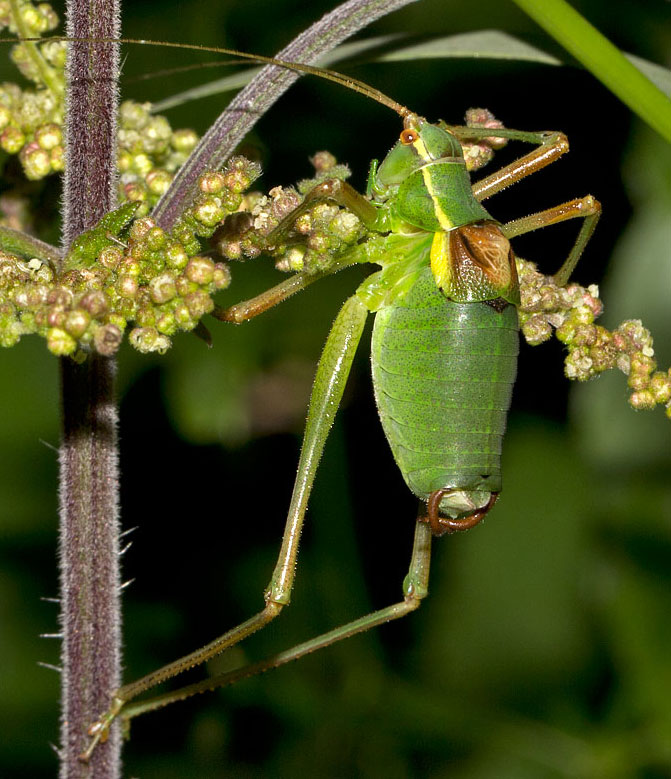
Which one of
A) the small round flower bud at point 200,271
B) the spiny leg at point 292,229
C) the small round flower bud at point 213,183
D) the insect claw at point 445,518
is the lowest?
the insect claw at point 445,518

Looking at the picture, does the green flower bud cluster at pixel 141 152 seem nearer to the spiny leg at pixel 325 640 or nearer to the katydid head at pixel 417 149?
the katydid head at pixel 417 149

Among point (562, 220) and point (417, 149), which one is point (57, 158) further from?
point (562, 220)

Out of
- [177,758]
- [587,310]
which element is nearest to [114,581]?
→ [587,310]

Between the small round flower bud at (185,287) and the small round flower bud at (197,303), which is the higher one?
the small round flower bud at (185,287)

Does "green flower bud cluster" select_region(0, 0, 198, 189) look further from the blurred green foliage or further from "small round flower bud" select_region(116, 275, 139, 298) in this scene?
the blurred green foliage

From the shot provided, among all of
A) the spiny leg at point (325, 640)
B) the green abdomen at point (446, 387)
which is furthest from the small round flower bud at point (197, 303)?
the spiny leg at point (325, 640)

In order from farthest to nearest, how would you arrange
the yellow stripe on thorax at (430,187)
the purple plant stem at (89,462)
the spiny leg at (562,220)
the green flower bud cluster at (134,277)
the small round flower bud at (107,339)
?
the spiny leg at (562,220) < the yellow stripe on thorax at (430,187) < the purple plant stem at (89,462) < the green flower bud cluster at (134,277) < the small round flower bud at (107,339)

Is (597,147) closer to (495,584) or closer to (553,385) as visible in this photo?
(553,385)
